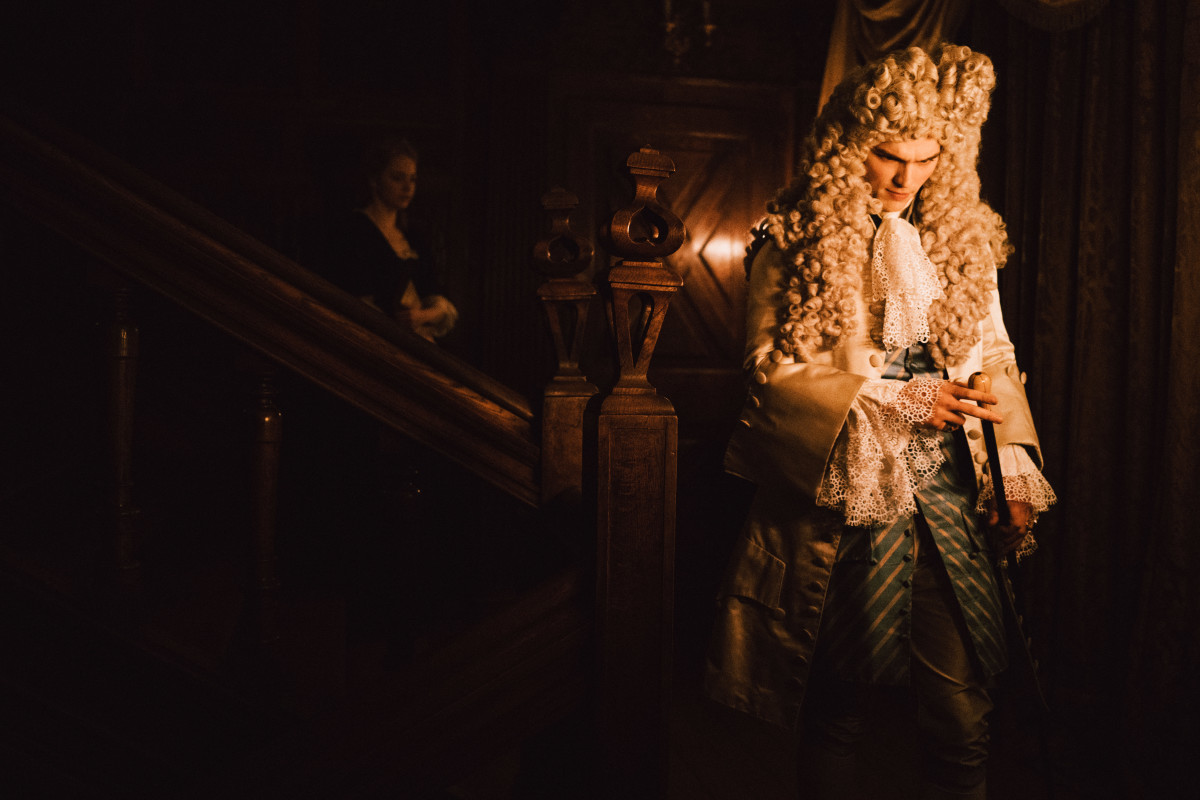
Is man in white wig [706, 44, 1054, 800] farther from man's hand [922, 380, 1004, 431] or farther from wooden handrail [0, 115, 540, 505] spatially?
wooden handrail [0, 115, 540, 505]

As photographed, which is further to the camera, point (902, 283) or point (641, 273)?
point (902, 283)

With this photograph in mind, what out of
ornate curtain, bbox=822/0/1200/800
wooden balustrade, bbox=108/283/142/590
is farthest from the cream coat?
wooden balustrade, bbox=108/283/142/590

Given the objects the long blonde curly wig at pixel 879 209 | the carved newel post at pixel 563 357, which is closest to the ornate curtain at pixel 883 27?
the long blonde curly wig at pixel 879 209

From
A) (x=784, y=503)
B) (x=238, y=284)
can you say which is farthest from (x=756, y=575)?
(x=238, y=284)

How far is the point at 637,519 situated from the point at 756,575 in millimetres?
522

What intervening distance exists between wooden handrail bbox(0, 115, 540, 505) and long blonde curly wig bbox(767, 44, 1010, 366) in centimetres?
79

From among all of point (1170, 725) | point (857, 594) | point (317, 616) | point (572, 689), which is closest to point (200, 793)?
point (572, 689)

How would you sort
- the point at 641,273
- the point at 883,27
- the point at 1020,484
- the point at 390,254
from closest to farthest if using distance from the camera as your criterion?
the point at 641,273
the point at 1020,484
the point at 883,27
the point at 390,254

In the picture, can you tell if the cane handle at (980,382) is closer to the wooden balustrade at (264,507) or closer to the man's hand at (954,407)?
the man's hand at (954,407)

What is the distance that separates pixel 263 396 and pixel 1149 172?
2463 millimetres

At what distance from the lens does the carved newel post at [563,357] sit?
1.30 metres

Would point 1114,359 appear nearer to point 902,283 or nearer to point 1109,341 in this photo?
point 1109,341

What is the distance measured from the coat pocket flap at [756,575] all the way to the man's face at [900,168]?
2.70 feet

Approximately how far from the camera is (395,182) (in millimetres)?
3025
